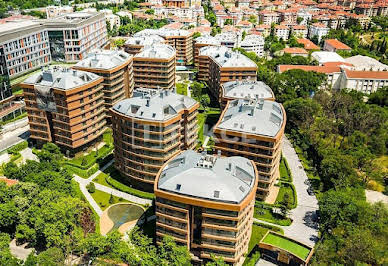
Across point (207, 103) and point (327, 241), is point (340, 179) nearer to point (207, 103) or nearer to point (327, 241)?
point (327, 241)

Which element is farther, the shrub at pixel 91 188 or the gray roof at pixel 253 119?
the shrub at pixel 91 188

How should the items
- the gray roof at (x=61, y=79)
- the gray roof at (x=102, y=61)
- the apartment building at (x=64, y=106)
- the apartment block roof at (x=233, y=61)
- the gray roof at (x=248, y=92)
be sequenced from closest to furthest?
1. the gray roof at (x=61, y=79)
2. the apartment building at (x=64, y=106)
3. the gray roof at (x=248, y=92)
4. the gray roof at (x=102, y=61)
5. the apartment block roof at (x=233, y=61)

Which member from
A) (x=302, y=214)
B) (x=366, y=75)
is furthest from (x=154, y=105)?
(x=366, y=75)

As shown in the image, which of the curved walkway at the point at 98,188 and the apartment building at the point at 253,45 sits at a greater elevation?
the apartment building at the point at 253,45

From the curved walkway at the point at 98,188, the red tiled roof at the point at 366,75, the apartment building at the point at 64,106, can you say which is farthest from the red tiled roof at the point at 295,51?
the curved walkway at the point at 98,188

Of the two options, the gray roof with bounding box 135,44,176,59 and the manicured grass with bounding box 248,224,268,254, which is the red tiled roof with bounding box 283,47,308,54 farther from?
the manicured grass with bounding box 248,224,268,254

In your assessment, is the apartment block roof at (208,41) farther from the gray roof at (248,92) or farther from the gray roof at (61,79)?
the gray roof at (61,79)

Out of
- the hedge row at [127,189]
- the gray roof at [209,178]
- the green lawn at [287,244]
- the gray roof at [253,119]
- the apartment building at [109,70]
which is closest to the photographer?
the gray roof at [209,178]
